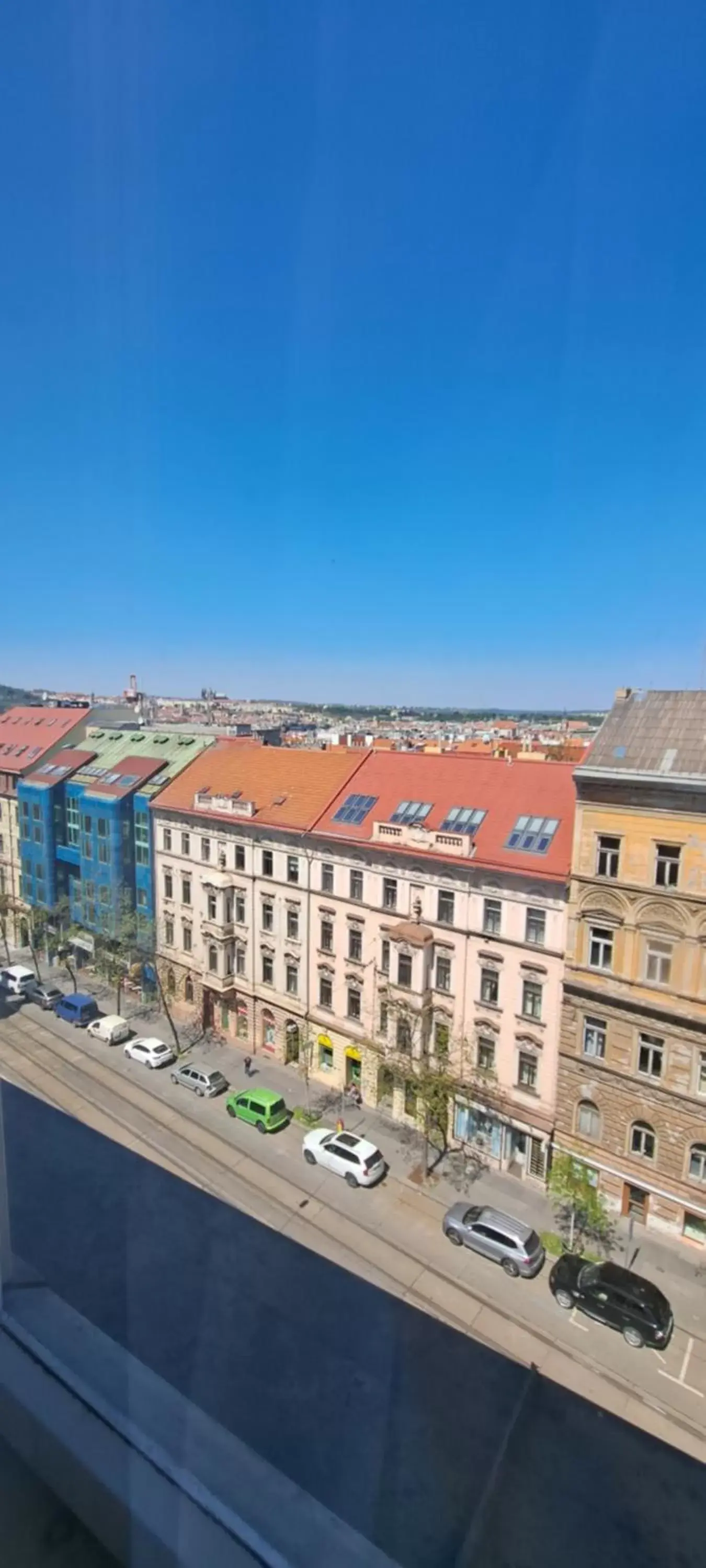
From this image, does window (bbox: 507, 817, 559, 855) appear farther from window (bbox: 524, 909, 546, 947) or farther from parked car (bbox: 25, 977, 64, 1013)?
parked car (bbox: 25, 977, 64, 1013)

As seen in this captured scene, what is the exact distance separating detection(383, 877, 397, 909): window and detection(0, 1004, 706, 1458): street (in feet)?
12.7

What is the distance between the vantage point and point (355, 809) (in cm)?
1381

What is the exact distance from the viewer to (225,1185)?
1056cm

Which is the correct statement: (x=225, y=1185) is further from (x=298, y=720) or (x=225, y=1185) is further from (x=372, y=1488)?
(x=298, y=720)

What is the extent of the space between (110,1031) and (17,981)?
426 cm

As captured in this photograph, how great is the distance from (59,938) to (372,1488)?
1577cm

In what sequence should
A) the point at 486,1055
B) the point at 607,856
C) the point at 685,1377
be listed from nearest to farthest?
1. the point at 685,1377
2. the point at 607,856
3. the point at 486,1055

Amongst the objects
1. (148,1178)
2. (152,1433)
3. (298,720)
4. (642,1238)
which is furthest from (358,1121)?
(298,720)

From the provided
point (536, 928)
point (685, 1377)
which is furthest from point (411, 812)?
point (685, 1377)

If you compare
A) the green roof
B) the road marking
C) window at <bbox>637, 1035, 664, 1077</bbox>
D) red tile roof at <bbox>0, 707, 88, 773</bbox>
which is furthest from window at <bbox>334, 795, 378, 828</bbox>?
red tile roof at <bbox>0, 707, 88, 773</bbox>

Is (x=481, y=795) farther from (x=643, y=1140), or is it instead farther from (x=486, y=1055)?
(x=643, y=1140)

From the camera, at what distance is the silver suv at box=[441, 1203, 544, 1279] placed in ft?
30.8

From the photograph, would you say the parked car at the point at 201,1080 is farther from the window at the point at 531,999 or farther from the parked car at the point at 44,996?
the window at the point at 531,999

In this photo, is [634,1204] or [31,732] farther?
[31,732]
